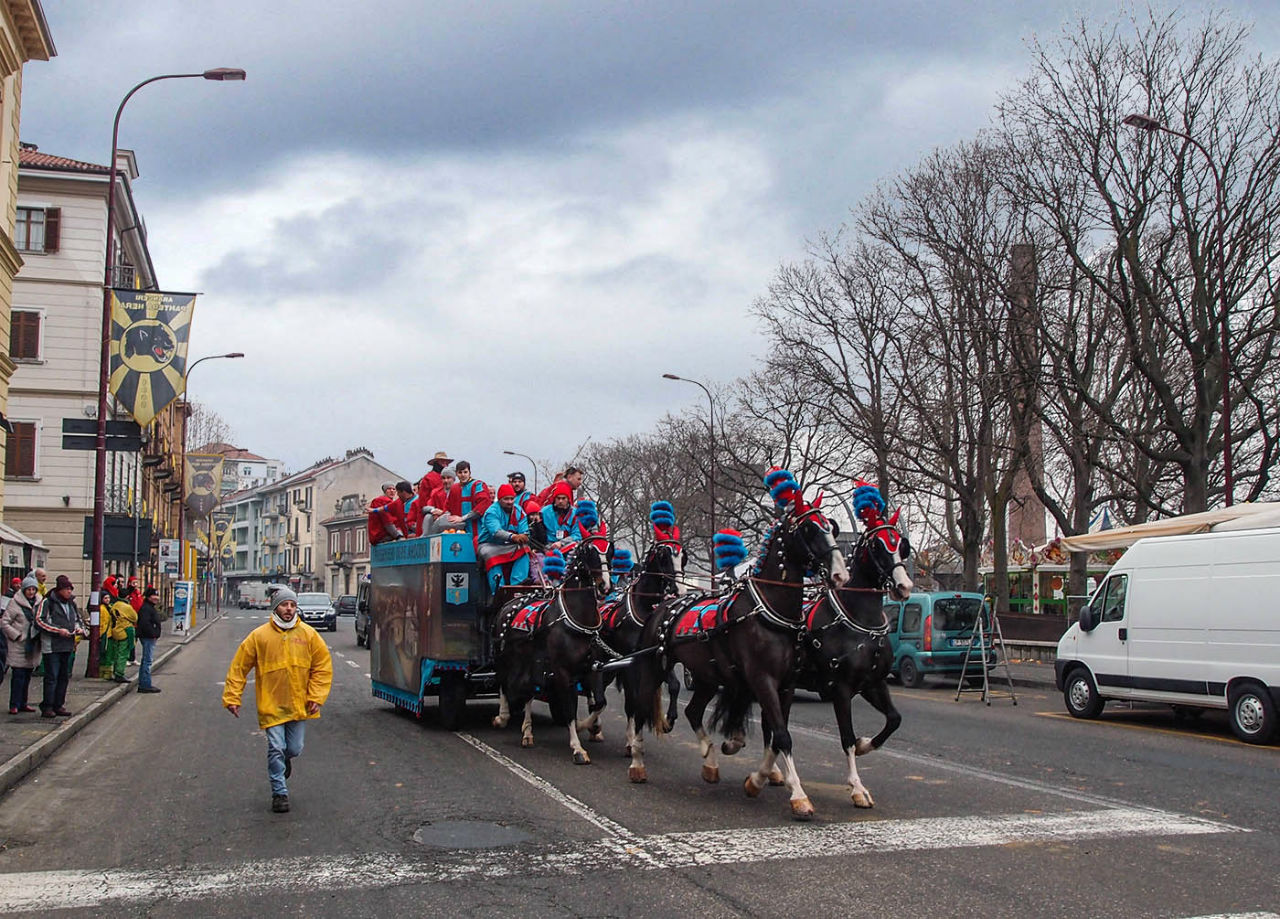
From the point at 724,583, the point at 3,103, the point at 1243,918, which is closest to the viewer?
the point at 1243,918

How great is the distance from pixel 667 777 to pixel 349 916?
4.83 metres

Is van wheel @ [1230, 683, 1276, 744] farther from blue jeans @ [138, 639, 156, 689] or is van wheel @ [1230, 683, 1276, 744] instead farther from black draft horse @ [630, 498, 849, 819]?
blue jeans @ [138, 639, 156, 689]

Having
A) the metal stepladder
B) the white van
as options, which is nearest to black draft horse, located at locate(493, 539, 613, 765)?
the white van

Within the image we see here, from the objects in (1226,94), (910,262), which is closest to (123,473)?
(910,262)

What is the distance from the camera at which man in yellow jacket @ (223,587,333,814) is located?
29.9 ft

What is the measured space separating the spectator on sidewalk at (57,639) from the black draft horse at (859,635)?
33.5ft

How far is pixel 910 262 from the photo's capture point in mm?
34250

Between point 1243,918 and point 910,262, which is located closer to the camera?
point 1243,918

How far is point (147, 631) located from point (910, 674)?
45.6ft

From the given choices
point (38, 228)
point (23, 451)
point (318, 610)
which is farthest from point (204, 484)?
point (38, 228)

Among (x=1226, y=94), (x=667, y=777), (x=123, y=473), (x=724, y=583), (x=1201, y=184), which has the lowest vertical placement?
(x=667, y=777)

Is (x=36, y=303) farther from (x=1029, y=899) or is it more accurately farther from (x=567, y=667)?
(x=1029, y=899)

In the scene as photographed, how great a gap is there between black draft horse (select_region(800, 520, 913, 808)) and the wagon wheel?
17.8 ft

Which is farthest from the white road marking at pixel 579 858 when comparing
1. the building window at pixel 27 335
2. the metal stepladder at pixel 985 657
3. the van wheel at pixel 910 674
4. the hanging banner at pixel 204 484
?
the building window at pixel 27 335
